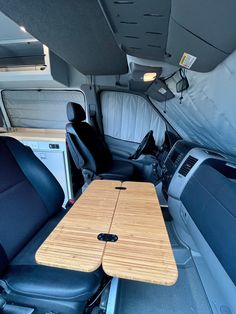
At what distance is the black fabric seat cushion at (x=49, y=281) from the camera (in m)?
0.71

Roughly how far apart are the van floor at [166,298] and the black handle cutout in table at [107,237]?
681 mm

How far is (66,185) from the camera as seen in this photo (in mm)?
2314

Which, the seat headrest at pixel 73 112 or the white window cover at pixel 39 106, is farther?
the white window cover at pixel 39 106

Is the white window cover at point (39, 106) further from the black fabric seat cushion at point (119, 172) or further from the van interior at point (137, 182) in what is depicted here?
the black fabric seat cushion at point (119, 172)

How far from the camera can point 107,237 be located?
704mm

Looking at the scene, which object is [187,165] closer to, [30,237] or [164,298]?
[164,298]

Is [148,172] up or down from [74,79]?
down

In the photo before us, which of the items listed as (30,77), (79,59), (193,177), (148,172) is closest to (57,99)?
(30,77)

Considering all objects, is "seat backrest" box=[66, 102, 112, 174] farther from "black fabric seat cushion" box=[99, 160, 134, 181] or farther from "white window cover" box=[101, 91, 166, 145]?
"white window cover" box=[101, 91, 166, 145]

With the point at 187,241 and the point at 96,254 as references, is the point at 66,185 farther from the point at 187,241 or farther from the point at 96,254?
the point at 96,254

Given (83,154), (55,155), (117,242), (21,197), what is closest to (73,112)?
(83,154)

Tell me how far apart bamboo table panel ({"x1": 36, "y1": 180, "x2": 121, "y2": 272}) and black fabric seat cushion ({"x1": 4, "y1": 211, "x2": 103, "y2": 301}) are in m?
0.20

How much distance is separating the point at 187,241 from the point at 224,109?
3.37ft

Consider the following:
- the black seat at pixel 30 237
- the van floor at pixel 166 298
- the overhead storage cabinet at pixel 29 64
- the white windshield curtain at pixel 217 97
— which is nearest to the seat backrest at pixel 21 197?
the black seat at pixel 30 237
